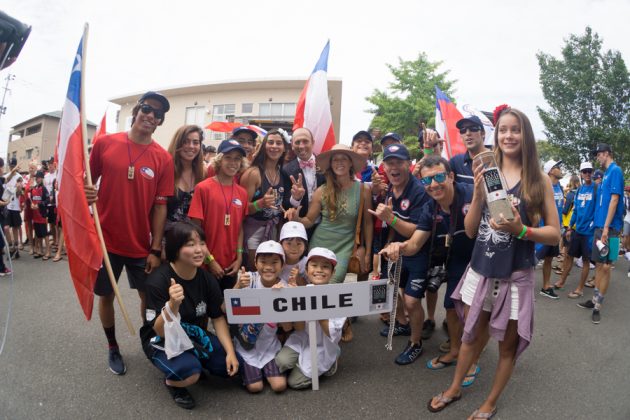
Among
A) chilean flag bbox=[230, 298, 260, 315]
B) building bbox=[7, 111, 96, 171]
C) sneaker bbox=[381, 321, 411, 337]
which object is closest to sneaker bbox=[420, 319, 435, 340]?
sneaker bbox=[381, 321, 411, 337]

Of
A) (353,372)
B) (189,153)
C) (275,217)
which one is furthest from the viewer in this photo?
(275,217)

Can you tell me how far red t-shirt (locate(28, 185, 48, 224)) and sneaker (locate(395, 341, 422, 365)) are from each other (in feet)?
25.1

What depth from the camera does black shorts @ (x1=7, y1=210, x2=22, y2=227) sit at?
24.6ft

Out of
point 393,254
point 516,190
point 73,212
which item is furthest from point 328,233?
point 73,212

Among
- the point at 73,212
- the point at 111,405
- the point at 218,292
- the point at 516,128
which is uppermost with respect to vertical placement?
the point at 516,128

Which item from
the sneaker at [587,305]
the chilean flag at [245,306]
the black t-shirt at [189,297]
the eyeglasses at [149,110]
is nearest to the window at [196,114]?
the eyeglasses at [149,110]

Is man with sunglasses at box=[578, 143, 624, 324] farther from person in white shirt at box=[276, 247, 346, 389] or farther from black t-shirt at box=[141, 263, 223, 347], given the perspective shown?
black t-shirt at box=[141, 263, 223, 347]

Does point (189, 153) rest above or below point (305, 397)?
above

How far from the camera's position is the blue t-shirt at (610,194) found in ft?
15.4

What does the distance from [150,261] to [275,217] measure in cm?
119

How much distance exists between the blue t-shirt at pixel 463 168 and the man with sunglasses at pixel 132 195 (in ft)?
8.83

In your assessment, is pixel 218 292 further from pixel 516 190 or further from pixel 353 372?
pixel 516 190

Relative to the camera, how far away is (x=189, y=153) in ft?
10.8

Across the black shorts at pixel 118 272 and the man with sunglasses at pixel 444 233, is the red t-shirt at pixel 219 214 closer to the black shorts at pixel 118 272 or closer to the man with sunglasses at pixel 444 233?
the black shorts at pixel 118 272
